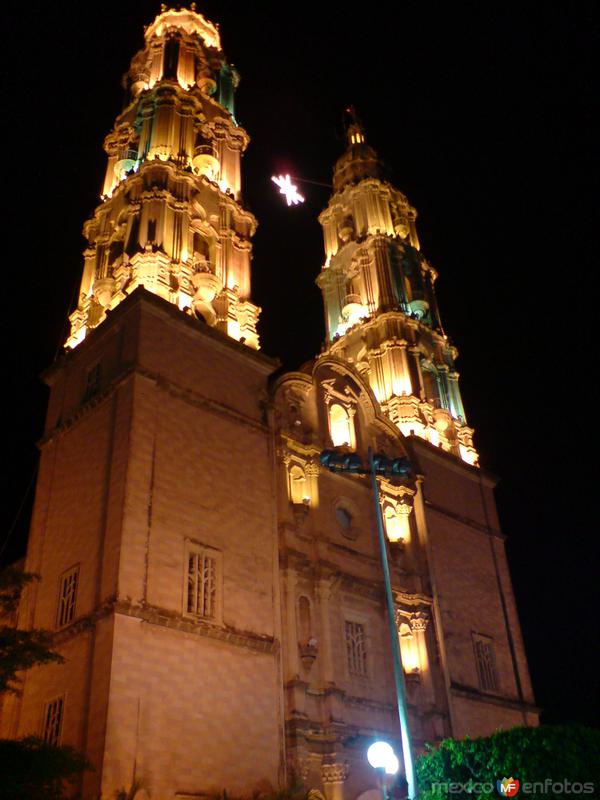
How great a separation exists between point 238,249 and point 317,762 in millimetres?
20911

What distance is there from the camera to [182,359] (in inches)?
1114

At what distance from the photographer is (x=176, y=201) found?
33906 mm

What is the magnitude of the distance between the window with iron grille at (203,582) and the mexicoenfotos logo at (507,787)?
357 inches

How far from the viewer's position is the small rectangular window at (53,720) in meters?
22.2

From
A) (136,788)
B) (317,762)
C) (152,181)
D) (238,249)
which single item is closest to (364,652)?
(317,762)

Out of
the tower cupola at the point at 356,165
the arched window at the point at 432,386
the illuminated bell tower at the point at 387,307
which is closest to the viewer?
the illuminated bell tower at the point at 387,307

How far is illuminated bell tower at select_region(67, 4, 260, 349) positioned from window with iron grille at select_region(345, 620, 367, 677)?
11677 mm

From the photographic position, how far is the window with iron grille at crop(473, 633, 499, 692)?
3281 centimetres

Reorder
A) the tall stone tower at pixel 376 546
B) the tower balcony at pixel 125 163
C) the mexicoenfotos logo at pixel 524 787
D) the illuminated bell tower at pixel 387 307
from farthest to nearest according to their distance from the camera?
the illuminated bell tower at pixel 387 307
the tower balcony at pixel 125 163
the tall stone tower at pixel 376 546
the mexicoenfotos logo at pixel 524 787

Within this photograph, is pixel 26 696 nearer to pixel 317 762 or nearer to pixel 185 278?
pixel 317 762

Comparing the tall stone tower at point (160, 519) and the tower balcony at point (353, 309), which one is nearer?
the tall stone tower at point (160, 519)

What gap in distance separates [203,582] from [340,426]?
1207 cm

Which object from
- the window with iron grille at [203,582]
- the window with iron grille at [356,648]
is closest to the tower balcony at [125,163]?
the window with iron grille at [203,582]

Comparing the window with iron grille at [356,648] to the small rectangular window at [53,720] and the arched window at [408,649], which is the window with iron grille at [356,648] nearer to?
the arched window at [408,649]
